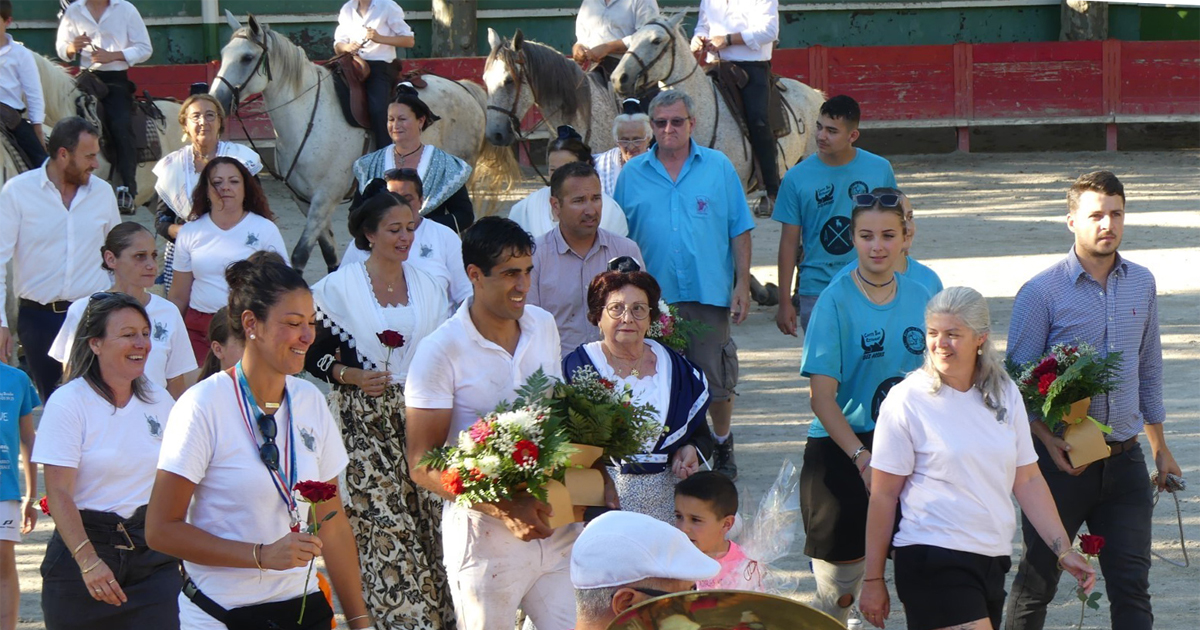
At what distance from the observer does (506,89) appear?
1289cm

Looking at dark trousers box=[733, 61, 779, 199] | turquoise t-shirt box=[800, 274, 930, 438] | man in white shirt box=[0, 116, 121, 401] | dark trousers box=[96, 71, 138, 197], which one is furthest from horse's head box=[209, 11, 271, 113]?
turquoise t-shirt box=[800, 274, 930, 438]

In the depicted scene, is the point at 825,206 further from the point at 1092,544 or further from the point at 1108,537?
the point at 1092,544

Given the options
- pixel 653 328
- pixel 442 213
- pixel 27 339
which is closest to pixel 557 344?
pixel 653 328

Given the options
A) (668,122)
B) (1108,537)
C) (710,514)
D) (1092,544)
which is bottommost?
(1108,537)

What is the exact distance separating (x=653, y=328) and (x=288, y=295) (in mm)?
2200

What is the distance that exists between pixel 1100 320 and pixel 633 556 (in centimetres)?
340

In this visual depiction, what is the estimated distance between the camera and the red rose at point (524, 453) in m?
4.51

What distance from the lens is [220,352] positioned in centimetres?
475

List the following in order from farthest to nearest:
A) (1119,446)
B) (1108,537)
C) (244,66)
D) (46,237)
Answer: (244,66) < (46,237) < (1119,446) < (1108,537)

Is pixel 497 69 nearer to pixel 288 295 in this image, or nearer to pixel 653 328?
pixel 653 328

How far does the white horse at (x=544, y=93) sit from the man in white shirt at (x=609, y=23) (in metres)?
0.32

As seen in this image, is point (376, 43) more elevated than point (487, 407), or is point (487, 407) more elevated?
point (376, 43)

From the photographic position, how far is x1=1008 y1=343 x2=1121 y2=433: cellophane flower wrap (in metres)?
5.45

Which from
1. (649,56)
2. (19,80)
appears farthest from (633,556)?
(19,80)
